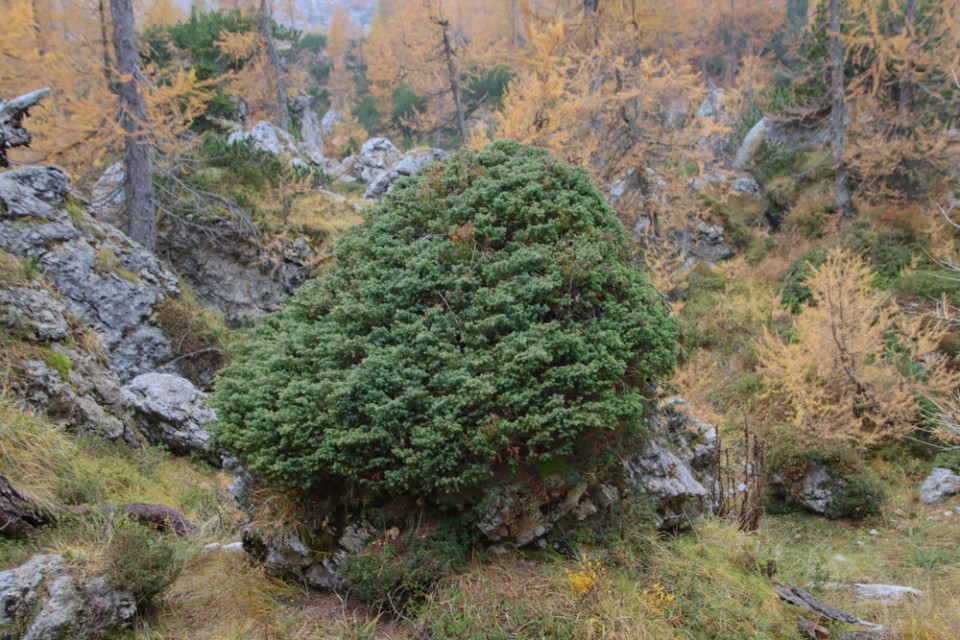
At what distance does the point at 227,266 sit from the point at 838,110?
620 inches

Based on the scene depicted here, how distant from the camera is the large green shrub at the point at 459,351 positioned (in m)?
3.23

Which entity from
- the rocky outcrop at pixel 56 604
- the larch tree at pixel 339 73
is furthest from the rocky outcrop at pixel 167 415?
the larch tree at pixel 339 73

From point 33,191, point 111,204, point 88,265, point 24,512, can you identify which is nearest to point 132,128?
point 111,204

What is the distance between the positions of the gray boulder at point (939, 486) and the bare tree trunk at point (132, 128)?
13.2 m

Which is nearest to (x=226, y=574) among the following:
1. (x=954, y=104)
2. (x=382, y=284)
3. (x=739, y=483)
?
(x=382, y=284)

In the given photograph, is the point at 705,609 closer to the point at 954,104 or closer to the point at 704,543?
the point at 704,543

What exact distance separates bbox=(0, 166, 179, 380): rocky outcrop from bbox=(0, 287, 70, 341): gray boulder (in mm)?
1362

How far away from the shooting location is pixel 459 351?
11.6 ft

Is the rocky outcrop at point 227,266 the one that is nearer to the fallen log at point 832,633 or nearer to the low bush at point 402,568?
the low bush at point 402,568

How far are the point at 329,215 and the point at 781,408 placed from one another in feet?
32.6

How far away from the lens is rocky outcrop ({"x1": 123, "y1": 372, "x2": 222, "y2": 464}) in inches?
268

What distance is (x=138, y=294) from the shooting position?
27.4 ft

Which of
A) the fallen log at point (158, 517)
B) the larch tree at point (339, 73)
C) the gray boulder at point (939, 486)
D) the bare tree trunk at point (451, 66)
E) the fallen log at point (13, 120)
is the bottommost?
the gray boulder at point (939, 486)

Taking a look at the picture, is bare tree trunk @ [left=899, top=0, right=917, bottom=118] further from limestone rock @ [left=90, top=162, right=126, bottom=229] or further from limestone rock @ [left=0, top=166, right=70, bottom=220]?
limestone rock @ [left=90, top=162, right=126, bottom=229]
